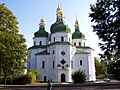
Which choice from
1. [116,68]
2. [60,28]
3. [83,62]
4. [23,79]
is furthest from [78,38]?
[116,68]

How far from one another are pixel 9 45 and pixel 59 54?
3168 centimetres

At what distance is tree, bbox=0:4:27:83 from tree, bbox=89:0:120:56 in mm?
18058

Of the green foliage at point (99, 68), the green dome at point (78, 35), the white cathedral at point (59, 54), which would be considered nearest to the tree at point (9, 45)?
the white cathedral at point (59, 54)

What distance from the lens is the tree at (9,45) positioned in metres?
35.3

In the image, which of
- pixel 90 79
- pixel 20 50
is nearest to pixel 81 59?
pixel 90 79

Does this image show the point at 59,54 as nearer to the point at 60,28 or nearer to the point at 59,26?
the point at 60,28

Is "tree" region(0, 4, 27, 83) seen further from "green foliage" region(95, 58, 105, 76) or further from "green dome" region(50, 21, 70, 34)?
"green foliage" region(95, 58, 105, 76)

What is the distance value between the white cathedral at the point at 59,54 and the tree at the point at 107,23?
45.3 meters

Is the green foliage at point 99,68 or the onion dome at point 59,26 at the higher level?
the onion dome at point 59,26

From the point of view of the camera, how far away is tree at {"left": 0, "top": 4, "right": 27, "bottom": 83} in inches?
1390

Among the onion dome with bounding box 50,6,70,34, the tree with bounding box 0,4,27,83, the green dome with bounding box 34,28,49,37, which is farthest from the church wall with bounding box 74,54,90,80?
the tree with bounding box 0,4,27,83

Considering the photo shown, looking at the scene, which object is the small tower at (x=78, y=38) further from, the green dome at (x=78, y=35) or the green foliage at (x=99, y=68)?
the green foliage at (x=99, y=68)

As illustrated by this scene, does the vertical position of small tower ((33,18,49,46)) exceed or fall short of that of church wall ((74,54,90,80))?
it exceeds it

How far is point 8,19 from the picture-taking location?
3703 centimetres
